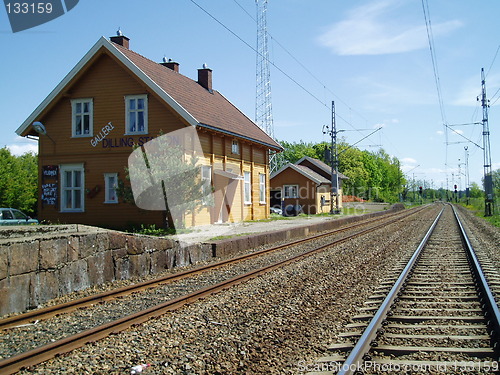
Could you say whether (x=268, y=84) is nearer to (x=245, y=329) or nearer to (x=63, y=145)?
(x=63, y=145)

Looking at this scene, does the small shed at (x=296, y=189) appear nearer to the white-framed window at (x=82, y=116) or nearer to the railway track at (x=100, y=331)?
the white-framed window at (x=82, y=116)

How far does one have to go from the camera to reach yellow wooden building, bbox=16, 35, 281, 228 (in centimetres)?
2031

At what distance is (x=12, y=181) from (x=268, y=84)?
24.6 meters

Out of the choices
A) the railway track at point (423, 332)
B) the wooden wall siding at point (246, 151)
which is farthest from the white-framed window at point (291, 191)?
the railway track at point (423, 332)

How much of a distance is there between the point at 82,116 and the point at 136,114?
2.74m

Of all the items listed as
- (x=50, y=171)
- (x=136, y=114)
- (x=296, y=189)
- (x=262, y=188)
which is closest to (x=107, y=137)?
(x=136, y=114)

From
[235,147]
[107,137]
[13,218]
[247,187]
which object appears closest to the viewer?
[107,137]

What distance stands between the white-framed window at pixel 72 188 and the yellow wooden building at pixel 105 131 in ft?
0.14

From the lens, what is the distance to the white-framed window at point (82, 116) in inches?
842

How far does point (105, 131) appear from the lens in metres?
21.0

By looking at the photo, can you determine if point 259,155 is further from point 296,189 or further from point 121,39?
point 296,189

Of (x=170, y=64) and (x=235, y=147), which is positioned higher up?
(x=170, y=64)

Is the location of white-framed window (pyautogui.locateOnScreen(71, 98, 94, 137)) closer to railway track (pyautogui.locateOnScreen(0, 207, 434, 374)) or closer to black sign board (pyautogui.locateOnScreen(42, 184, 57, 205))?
black sign board (pyautogui.locateOnScreen(42, 184, 57, 205))

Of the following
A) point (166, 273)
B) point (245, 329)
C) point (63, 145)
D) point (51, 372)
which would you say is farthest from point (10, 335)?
point (63, 145)
